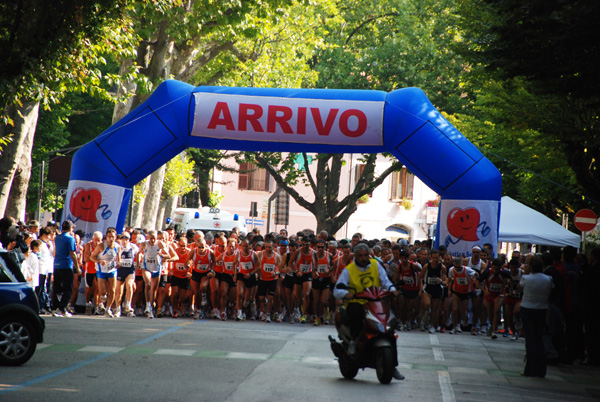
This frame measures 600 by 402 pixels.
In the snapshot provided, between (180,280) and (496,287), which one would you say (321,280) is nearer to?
(180,280)

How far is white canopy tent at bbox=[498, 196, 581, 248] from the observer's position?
2392 cm

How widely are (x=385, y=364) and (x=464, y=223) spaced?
8838mm

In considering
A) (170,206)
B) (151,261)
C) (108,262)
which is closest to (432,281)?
(151,261)

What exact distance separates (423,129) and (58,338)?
8.97 metres

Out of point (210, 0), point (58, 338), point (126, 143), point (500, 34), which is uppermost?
point (210, 0)

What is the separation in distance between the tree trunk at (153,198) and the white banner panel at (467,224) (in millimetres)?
12420

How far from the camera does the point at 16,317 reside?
33.2 feet

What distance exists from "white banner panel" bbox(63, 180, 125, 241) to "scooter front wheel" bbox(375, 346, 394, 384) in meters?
10.0

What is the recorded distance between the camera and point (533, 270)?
1201 centimetres

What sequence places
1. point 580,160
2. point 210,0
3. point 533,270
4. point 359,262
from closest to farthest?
point 359,262
point 533,270
point 580,160
point 210,0

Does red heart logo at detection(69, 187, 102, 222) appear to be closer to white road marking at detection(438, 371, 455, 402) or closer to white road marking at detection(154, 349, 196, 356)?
white road marking at detection(154, 349, 196, 356)

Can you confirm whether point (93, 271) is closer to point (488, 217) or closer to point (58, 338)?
point (58, 338)

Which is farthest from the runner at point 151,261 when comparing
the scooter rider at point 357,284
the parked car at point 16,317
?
the scooter rider at point 357,284

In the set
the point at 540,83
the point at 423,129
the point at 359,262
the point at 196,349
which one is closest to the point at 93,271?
the point at 196,349
